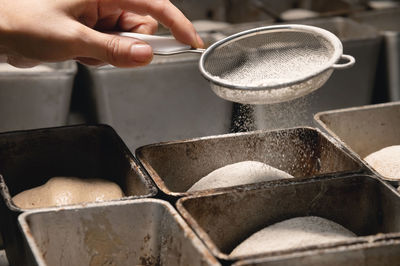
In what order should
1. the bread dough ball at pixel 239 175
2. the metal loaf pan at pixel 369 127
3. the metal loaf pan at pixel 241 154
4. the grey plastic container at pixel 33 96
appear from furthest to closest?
the grey plastic container at pixel 33 96, the metal loaf pan at pixel 369 127, the metal loaf pan at pixel 241 154, the bread dough ball at pixel 239 175

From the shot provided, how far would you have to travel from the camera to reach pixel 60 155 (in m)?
1.60

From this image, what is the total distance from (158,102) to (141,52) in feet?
2.83

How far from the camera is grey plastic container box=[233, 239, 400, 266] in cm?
106

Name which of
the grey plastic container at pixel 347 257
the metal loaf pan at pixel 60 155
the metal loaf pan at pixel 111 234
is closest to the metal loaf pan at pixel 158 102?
the metal loaf pan at pixel 60 155

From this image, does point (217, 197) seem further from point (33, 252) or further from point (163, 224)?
point (33, 252)

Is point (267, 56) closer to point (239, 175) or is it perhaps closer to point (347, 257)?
point (239, 175)

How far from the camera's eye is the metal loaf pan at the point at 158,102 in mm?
2127

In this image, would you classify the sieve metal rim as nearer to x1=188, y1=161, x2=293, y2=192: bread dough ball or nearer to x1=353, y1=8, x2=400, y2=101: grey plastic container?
x1=188, y1=161, x2=293, y2=192: bread dough ball

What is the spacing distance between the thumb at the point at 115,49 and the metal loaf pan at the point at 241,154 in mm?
267

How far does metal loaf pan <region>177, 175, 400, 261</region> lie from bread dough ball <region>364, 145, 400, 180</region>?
13 cm

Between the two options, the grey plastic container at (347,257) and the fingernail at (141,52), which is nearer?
the grey plastic container at (347,257)

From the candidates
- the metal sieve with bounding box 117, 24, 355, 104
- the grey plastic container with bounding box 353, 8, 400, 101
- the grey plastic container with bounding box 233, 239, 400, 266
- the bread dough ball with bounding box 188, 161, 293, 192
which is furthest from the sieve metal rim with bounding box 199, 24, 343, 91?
the grey plastic container with bounding box 353, 8, 400, 101

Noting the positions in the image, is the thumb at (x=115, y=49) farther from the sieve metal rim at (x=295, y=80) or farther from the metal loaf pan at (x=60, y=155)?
the metal loaf pan at (x=60, y=155)

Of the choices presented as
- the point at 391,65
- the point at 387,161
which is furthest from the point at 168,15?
the point at 391,65
